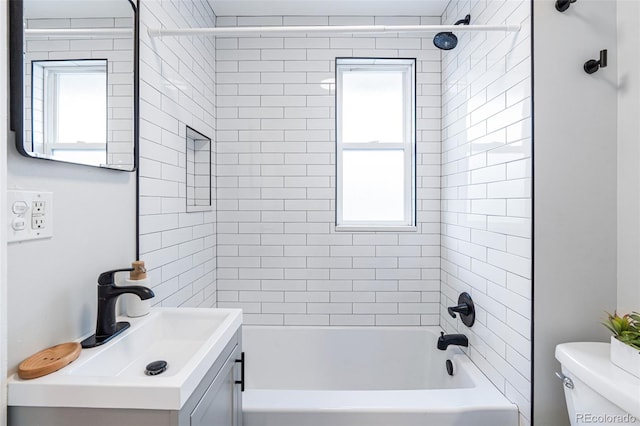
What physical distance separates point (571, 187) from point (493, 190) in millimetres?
329

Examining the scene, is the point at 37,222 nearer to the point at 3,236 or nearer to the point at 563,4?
the point at 3,236

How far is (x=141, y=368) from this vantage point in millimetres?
1062

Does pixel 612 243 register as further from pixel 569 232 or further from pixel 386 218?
pixel 386 218

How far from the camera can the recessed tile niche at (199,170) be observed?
6.86 ft

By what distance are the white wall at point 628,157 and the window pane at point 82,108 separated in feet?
6.54

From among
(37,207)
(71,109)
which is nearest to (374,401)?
(37,207)

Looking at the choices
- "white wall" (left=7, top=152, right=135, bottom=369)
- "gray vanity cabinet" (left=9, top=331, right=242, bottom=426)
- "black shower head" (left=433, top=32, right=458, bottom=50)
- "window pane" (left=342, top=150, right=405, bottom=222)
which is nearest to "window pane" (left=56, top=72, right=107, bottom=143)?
"white wall" (left=7, top=152, right=135, bottom=369)

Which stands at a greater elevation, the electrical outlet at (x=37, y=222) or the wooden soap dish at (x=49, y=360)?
the electrical outlet at (x=37, y=222)

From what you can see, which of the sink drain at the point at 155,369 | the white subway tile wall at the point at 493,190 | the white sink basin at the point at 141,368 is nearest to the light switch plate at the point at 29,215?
the white sink basin at the point at 141,368

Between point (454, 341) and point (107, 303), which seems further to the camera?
point (454, 341)

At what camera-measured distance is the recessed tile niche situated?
209cm

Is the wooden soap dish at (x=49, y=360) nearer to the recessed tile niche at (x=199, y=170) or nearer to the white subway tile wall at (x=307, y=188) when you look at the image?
the recessed tile niche at (x=199, y=170)

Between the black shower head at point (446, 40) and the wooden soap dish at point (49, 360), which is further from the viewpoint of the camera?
the black shower head at point (446, 40)

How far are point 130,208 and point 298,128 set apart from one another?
4.40ft
